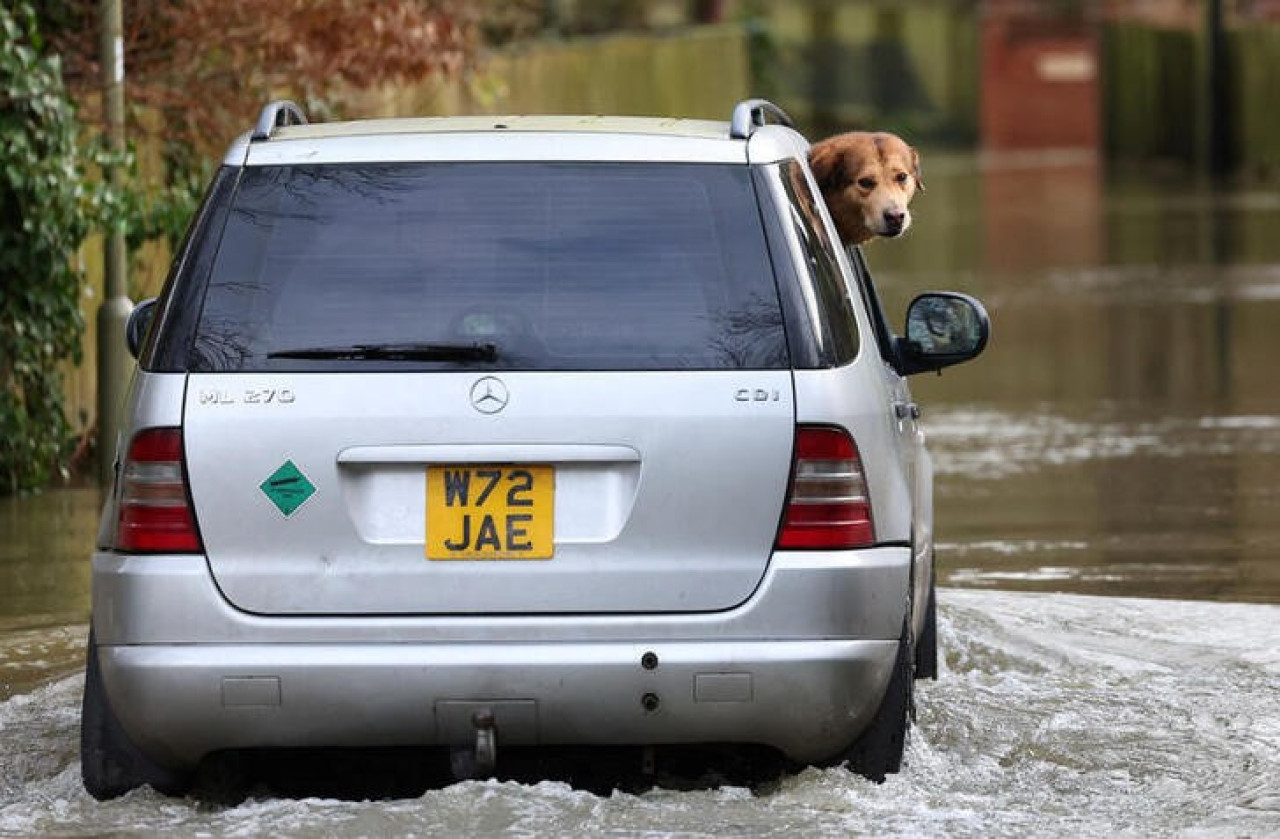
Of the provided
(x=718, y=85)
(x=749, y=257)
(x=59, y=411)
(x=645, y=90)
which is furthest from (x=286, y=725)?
(x=718, y=85)

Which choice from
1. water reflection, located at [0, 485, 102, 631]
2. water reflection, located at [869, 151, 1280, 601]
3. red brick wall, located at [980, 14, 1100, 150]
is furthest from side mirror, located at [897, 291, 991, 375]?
red brick wall, located at [980, 14, 1100, 150]

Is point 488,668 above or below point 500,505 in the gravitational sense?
below

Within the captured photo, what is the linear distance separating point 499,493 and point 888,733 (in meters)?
1.02

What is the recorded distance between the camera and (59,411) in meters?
12.4

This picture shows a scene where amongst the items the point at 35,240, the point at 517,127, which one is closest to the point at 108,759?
the point at 517,127

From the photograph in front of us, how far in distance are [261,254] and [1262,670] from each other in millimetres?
3374

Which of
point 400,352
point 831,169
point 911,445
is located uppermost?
point 831,169

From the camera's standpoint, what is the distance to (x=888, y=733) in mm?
6488

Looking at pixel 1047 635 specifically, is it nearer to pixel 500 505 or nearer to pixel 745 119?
pixel 745 119

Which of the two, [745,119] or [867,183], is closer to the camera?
[745,119]

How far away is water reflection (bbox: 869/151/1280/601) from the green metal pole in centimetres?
325

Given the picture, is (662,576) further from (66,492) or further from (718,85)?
(718,85)

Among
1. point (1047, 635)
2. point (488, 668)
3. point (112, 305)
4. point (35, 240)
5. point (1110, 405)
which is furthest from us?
point (1110, 405)

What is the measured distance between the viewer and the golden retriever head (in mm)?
9352
